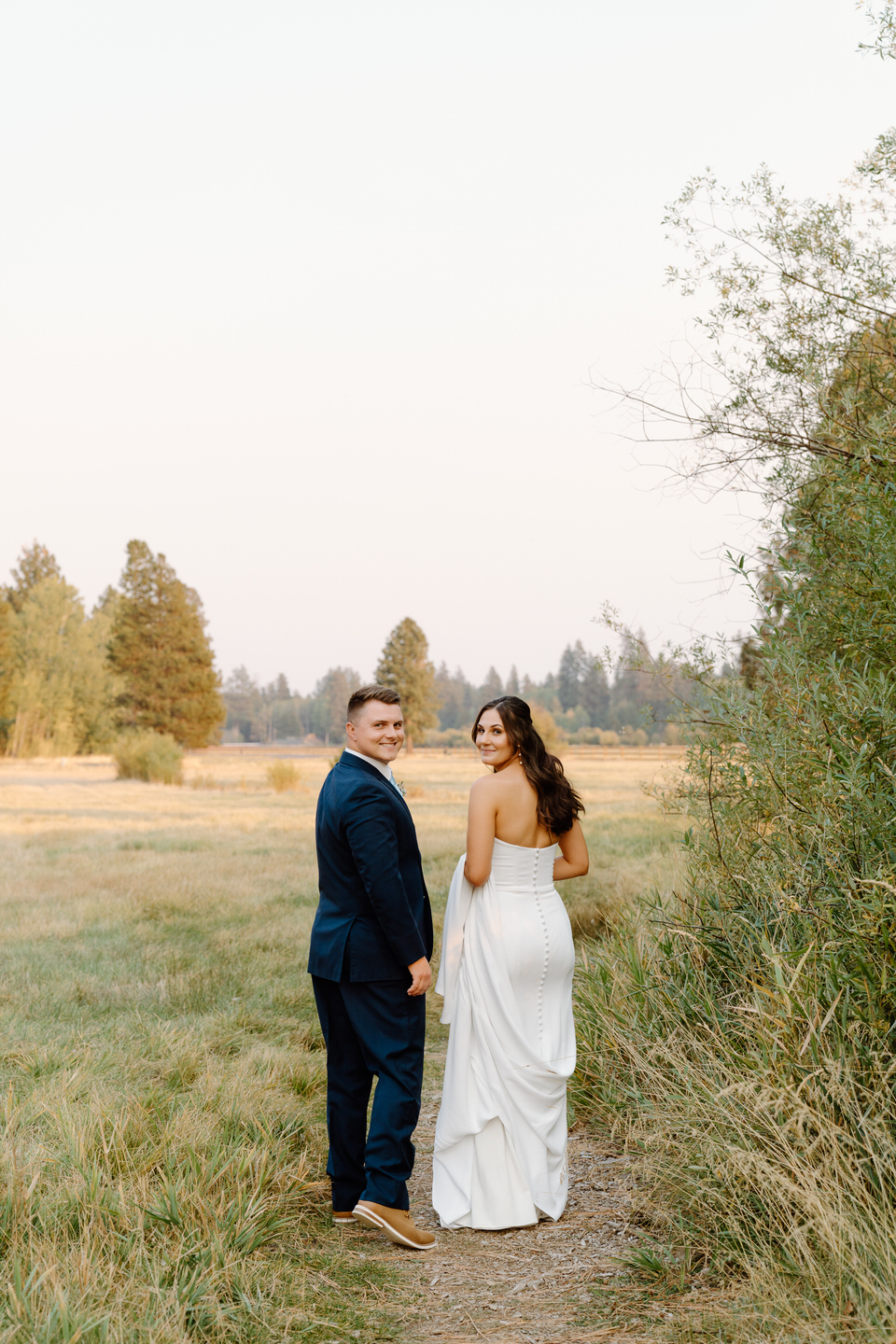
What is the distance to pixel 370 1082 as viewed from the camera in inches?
172

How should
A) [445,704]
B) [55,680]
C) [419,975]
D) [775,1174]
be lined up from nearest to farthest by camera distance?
1. [775,1174]
2. [419,975]
3. [55,680]
4. [445,704]

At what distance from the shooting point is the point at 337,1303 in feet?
11.5

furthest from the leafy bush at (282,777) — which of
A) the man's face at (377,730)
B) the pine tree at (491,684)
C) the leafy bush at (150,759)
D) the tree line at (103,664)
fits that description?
the pine tree at (491,684)

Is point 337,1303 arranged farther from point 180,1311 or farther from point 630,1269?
point 630,1269

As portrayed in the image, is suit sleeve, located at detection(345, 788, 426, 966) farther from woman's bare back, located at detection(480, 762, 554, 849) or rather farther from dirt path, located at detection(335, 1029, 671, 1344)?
dirt path, located at detection(335, 1029, 671, 1344)

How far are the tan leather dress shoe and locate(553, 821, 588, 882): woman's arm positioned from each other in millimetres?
1563

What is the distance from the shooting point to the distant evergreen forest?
360ft

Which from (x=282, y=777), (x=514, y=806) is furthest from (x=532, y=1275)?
(x=282, y=777)

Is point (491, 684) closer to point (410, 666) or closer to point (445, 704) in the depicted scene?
point (445, 704)

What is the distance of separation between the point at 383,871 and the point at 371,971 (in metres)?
0.43

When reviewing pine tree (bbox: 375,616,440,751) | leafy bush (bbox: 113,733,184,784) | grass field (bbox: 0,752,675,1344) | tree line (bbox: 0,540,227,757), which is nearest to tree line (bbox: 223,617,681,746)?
pine tree (bbox: 375,616,440,751)

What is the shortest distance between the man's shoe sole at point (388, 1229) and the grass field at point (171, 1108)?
0.42ft

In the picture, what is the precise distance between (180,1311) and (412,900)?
68.0 inches

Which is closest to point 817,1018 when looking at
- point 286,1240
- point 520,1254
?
point 520,1254
